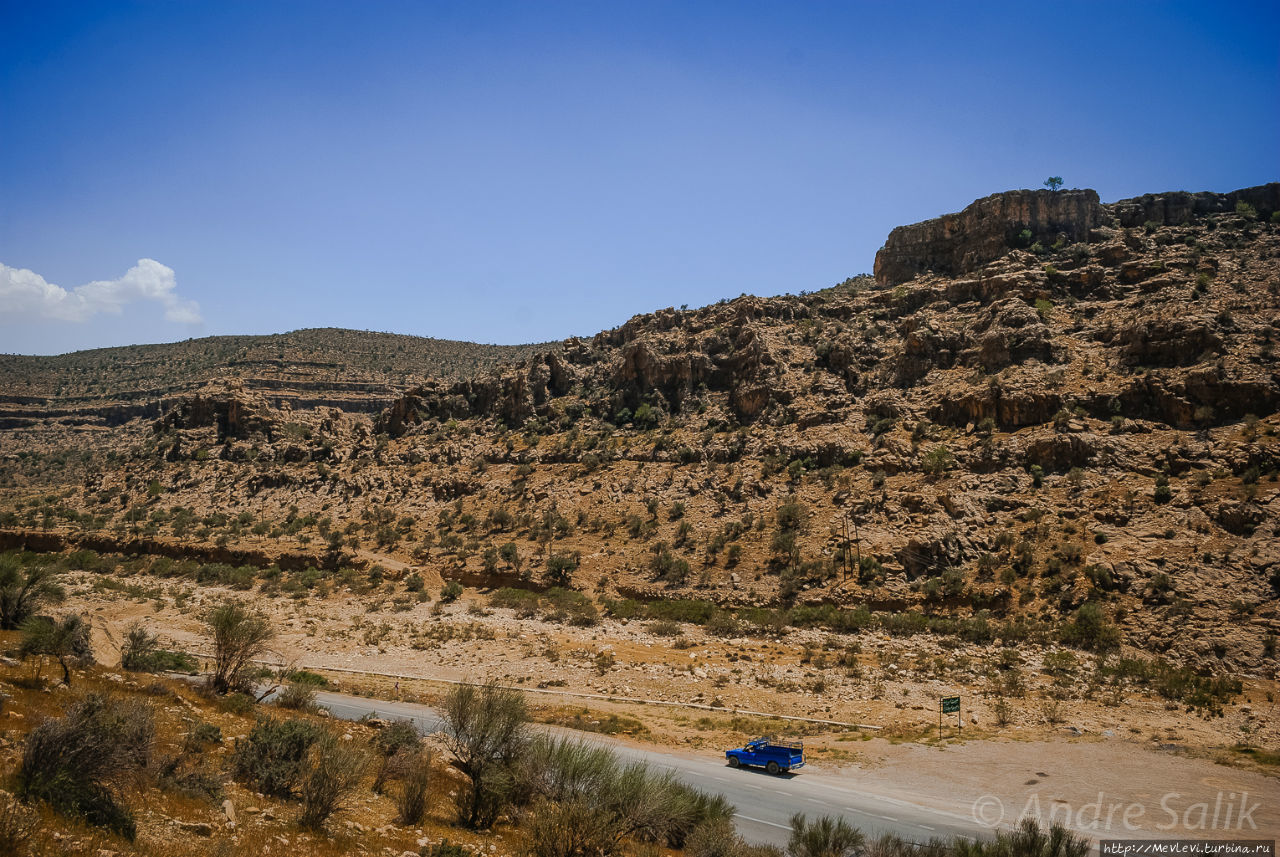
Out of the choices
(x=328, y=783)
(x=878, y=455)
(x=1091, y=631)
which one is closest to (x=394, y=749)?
(x=328, y=783)

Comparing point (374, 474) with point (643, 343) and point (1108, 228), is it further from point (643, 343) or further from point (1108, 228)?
point (1108, 228)

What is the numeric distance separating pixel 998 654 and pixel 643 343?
3513 centimetres

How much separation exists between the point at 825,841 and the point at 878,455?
2841 centimetres

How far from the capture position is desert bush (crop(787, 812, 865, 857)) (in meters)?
10.5

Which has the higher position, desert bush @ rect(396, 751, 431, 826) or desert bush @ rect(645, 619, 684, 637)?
desert bush @ rect(396, 751, 431, 826)

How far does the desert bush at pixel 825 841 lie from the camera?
34.4ft

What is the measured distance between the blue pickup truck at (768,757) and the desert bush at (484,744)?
6707mm

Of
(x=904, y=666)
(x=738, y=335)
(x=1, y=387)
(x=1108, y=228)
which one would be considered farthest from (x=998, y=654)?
(x=1, y=387)

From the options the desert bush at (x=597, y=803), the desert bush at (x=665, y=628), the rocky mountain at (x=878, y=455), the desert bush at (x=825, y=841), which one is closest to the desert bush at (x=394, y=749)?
the desert bush at (x=597, y=803)

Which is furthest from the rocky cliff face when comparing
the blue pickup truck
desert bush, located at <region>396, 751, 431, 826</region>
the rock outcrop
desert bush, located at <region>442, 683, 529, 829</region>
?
desert bush, located at <region>396, 751, 431, 826</region>

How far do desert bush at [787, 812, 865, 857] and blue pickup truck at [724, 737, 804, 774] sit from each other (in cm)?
509

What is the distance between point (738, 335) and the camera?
5191cm

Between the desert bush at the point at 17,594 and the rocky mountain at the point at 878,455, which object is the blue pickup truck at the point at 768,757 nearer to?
the rocky mountain at the point at 878,455

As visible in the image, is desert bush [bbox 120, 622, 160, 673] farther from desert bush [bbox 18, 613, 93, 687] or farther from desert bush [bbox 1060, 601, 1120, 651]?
desert bush [bbox 1060, 601, 1120, 651]
